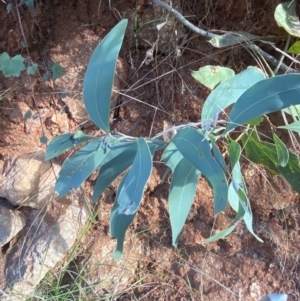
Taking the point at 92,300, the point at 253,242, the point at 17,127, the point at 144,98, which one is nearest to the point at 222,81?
the point at 144,98

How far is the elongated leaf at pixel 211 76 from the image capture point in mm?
1106

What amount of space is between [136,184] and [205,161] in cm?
15

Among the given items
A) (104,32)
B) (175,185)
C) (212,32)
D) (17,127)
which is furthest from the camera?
(17,127)

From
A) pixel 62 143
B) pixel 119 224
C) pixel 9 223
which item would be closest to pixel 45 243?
pixel 9 223

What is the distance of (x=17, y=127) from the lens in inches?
57.5

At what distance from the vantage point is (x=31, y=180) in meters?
1.46

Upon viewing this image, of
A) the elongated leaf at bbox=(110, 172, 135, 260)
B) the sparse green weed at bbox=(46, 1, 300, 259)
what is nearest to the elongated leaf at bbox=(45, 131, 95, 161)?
the sparse green weed at bbox=(46, 1, 300, 259)

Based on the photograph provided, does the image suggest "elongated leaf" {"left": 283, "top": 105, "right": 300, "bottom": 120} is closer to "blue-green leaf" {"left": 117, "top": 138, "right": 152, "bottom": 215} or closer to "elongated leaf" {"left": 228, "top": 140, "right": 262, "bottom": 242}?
"elongated leaf" {"left": 228, "top": 140, "right": 262, "bottom": 242}

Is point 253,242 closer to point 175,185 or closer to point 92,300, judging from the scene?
point 175,185

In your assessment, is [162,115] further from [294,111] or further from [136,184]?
[136,184]

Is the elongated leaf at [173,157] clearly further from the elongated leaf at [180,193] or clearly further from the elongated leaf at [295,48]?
the elongated leaf at [295,48]

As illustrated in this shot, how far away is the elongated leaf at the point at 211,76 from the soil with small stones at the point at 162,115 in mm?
153

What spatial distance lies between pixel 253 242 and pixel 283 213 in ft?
0.46

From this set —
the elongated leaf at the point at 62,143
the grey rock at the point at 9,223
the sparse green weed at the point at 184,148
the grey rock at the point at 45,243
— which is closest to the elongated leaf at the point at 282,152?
the sparse green weed at the point at 184,148
